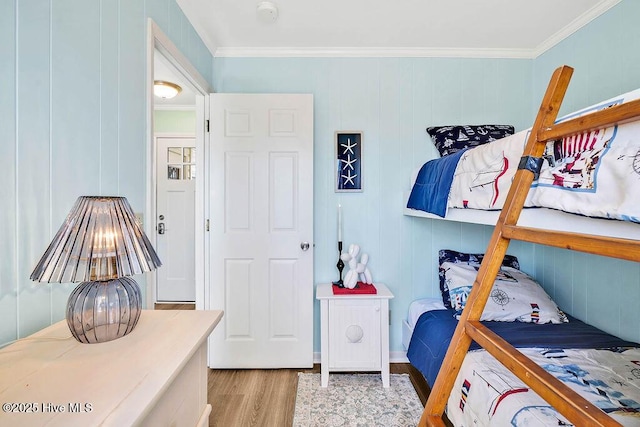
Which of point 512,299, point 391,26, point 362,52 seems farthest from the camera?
point 362,52

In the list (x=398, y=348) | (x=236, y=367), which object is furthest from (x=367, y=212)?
(x=236, y=367)

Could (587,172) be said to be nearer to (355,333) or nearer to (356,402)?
(355,333)

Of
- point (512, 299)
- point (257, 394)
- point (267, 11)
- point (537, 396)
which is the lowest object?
point (257, 394)

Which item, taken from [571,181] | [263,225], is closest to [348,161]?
[263,225]

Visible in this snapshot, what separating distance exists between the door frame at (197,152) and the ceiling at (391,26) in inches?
14.0

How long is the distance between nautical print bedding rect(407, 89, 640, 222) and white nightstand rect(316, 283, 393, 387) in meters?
1.13

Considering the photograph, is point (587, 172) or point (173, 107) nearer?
point (587, 172)

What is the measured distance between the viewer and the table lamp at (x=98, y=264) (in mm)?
660

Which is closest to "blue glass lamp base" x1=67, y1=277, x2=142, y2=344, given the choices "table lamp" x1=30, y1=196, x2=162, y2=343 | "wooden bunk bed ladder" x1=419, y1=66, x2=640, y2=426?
"table lamp" x1=30, y1=196, x2=162, y2=343

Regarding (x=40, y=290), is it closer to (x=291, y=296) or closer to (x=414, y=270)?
(x=291, y=296)

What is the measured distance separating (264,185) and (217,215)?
1.42ft

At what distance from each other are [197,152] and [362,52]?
60.8 inches

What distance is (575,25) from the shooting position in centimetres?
200

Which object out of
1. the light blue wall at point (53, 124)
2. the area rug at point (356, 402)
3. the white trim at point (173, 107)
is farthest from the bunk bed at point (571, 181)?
the white trim at point (173, 107)
